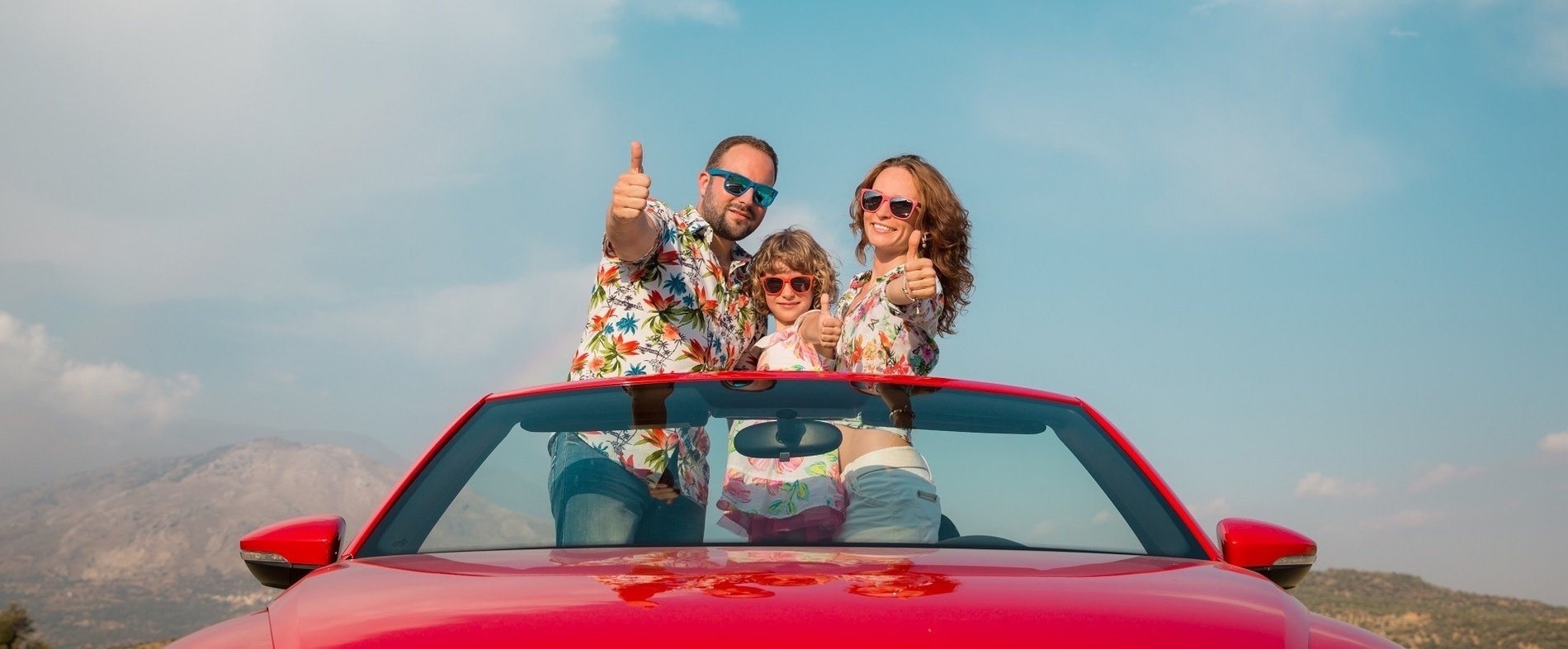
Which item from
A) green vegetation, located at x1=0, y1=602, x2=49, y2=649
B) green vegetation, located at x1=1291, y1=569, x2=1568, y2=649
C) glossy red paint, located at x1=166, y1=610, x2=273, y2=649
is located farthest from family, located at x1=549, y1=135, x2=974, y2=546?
green vegetation, located at x1=0, y1=602, x2=49, y2=649

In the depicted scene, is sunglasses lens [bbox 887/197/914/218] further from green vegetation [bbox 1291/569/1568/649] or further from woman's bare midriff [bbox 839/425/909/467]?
green vegetation [bbox 1291/569/1568/649]

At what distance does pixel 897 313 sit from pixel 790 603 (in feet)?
9.35

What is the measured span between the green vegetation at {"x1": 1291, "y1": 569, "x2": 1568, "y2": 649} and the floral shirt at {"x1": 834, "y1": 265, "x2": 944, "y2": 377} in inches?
2459

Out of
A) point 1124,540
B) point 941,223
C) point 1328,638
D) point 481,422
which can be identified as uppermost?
point 941,223

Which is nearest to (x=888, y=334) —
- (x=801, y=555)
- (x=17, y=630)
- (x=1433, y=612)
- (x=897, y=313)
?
(x=897, y=313)

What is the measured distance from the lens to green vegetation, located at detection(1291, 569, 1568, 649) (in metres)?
73.7

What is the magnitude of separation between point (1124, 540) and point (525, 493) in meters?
1.43

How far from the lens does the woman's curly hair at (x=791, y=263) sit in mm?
5625

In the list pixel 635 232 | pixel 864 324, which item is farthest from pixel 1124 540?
pixel 635 232

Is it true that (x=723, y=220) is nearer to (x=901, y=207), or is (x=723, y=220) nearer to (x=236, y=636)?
(x=901, y=207)

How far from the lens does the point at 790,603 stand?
2012mm

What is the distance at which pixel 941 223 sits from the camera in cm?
537

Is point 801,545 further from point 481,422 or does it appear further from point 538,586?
point 481,422

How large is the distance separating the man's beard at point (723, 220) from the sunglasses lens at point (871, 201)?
55 centimetres
